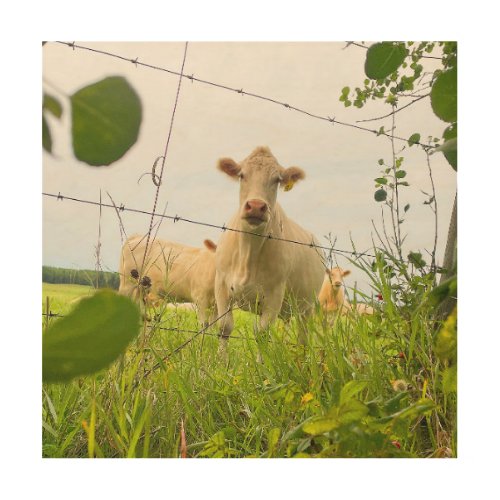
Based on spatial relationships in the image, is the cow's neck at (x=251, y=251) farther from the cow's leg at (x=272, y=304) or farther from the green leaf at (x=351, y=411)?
the green leaf at (x=351, y=411)

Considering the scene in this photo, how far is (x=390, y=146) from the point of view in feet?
4.79

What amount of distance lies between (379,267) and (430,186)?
0.92 ft

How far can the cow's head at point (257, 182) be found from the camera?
6.78 feet

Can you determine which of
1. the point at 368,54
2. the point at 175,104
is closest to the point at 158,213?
the point at 175,104

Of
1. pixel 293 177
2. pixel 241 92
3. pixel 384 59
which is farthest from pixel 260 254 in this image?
pixel 384 59

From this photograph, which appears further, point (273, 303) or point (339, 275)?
point (273, 303)

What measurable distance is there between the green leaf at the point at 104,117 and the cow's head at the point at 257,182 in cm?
182

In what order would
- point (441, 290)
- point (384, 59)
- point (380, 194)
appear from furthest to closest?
point (380, 194), point (384, 59), point (441, 290)

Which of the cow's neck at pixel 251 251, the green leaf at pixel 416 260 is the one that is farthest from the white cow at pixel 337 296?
the cow's neck at pixel 251 251

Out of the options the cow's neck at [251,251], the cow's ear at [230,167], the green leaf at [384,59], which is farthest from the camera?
the cow's neck at [251,251]

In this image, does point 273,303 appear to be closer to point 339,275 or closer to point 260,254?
point 260,254

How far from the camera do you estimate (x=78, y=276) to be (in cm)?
135

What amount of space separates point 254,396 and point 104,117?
3.65 feet
